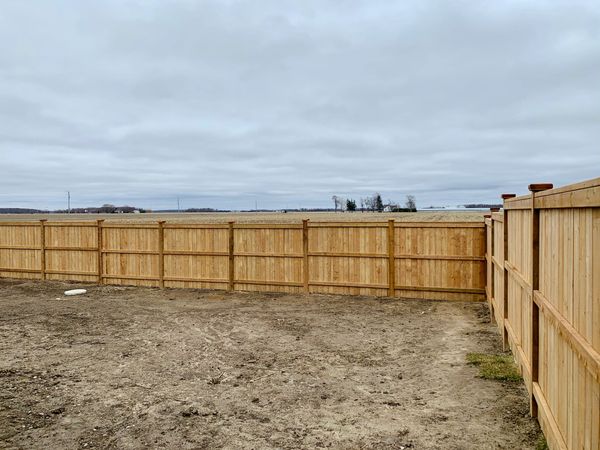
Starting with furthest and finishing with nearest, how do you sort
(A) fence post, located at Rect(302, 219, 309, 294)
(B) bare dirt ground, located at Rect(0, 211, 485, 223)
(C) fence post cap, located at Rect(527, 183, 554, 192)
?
1. (B) bare dirt ground, located at Rect(0, 211, 485, 223)
2. (A) fence post, located at Rect(302, 219, 309, 294)
3. (C) fence post cap, located at Rect(527, 183, 554, 192)

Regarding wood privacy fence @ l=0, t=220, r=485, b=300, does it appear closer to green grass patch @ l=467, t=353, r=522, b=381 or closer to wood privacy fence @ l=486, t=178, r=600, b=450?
green grass patch @ l=467, t=353, r=522, b=381

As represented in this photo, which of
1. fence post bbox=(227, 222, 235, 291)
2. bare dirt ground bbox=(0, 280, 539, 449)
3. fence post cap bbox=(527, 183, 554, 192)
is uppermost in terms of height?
fence post cap bbox=(527, 183, 554, 192)

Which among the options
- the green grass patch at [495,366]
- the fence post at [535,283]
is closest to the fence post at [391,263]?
the green grass patch at [495,366]

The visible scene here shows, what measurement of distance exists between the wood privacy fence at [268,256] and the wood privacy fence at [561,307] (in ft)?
17.8

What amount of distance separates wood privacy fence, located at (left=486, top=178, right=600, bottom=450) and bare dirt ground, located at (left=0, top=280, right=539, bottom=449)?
26.1 inches

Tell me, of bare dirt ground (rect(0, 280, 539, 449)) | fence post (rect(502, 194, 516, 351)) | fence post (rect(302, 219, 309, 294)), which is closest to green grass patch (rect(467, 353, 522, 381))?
bare dirt ground (rect(0, 280, 539, 449))

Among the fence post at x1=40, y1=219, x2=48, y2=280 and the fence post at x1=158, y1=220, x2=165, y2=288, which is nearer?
the fence post at x1=158, y1=220, x2=165, y2=288

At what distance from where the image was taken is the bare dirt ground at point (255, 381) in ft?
13.3

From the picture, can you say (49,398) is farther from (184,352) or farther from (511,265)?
(511,265)

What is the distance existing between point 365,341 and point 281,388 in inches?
95.4

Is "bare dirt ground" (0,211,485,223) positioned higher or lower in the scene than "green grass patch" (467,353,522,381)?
higher

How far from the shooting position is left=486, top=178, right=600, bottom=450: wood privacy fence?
90.1 inches

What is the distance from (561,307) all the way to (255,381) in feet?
11.5

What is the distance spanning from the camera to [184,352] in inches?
261
